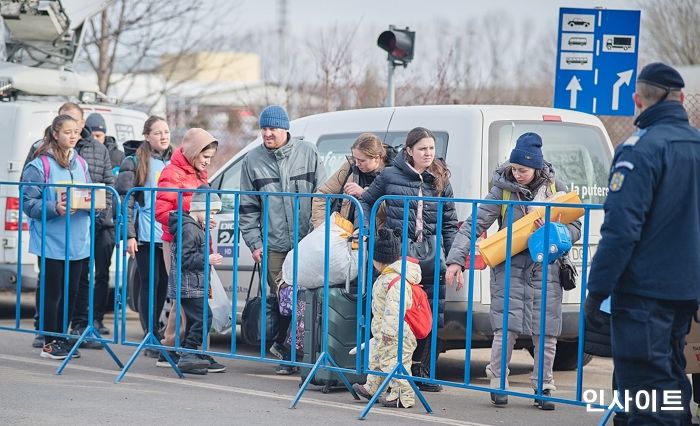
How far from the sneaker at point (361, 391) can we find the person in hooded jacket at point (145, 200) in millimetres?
1987

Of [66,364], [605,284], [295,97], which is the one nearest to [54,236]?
[66,364]

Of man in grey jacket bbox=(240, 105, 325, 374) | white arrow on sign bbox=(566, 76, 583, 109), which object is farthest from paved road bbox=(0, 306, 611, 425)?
white arrow on sign bbox=(566, 76, 583, 109)

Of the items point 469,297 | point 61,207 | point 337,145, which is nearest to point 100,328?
point 61,207

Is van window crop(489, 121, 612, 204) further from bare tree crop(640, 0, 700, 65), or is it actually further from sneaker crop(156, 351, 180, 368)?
bare tree crop(640, 0, 700, 65)

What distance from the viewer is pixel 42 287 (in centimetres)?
891

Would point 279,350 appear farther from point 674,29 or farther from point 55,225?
point 674,29

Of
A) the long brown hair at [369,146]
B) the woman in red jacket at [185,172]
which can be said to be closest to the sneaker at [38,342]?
the woman in red jacket at [185,172]

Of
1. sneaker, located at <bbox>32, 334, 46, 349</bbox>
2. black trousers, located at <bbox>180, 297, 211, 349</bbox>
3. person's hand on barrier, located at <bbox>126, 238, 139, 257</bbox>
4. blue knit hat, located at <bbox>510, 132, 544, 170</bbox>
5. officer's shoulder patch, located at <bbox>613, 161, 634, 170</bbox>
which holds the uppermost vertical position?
blue knit hat, located at <bbox>510, 132, 544, 170</bbox>

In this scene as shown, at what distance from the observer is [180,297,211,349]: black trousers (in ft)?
27.1

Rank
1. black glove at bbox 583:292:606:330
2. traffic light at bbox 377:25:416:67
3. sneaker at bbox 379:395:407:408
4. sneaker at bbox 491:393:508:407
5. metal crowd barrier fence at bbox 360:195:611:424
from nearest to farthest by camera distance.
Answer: black glove at bbox 583:292:606:330 → metal crowd barrier fence at bbox 360:195:611:424 → sneaker at bbox 379:395:407:408 → sneaker at bbox 491:393:508:407 → traffic light at bbox 377:25:416:67

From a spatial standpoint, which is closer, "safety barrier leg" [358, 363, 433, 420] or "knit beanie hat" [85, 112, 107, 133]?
"safety barrier leg" [358, 363, 433, 420]

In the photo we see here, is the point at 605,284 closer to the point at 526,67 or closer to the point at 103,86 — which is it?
the point at 103,86

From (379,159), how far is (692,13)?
2097 centimetres

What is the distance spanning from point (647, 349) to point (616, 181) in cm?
78
